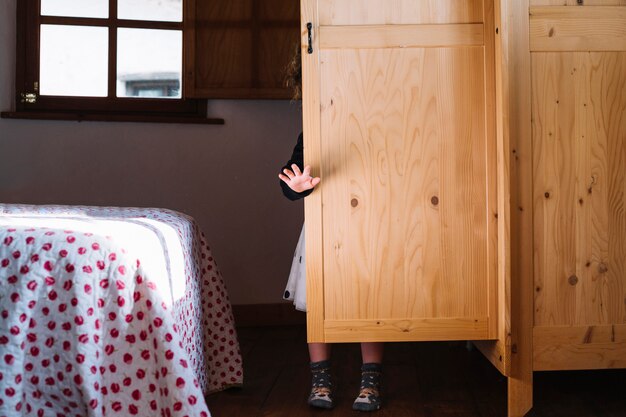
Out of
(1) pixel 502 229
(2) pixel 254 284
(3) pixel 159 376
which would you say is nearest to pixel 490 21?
(1) pixel 502 229

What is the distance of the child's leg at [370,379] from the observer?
1669 mm

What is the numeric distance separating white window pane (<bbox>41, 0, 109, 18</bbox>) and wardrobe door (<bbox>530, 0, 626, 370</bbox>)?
1.87 meters

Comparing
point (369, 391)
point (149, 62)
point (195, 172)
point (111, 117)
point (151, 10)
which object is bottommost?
point (369, 391)

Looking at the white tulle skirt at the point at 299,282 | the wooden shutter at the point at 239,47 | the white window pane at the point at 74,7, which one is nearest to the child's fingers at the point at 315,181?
the white tulle skirt at the point at 299,282

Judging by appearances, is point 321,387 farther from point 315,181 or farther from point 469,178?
point 469,178

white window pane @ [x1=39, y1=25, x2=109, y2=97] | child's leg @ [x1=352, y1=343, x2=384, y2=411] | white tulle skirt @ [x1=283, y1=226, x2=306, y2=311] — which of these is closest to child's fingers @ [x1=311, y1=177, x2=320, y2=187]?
white tulle skirt @ [x1=283, y1=226, x2=306, y2=311]

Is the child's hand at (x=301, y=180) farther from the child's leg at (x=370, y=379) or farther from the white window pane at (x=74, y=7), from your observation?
the white window pane at (x=74, y=7)

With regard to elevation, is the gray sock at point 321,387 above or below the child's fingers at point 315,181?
below

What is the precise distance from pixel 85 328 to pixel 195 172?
1601mm

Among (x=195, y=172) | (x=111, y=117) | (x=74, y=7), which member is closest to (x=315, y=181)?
(x=195, y=172)

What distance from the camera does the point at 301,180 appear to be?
157cm

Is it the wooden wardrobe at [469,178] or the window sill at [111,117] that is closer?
the wooden wardrobe at [469,178]

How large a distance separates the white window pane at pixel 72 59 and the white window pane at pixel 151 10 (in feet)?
0.39

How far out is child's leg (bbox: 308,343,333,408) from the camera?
1.69 meters
